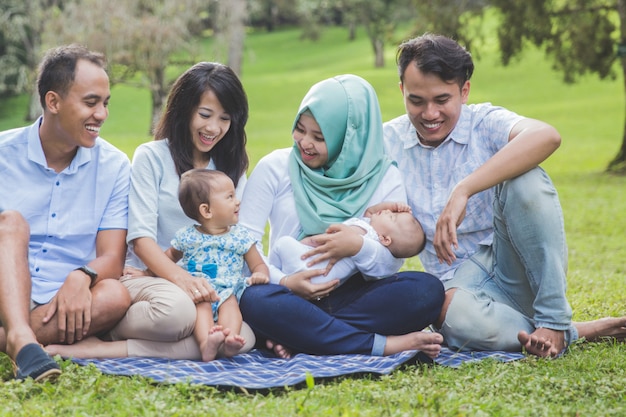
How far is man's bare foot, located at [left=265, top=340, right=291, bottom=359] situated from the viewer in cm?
444

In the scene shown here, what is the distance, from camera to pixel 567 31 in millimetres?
15250

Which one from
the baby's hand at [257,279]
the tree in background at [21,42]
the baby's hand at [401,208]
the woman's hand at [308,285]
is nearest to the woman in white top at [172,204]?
the baby's hand at [257,279]

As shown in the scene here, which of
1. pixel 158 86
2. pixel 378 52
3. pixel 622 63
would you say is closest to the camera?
pixel 622 63

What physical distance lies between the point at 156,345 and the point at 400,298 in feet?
4.10

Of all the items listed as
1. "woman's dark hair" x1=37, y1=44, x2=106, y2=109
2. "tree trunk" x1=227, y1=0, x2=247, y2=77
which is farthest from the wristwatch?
"tree trunk" x1=227, y1=0, x2=247, y2=77

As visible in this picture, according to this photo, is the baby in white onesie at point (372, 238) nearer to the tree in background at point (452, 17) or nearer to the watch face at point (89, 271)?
the watch face at point (89, 271)

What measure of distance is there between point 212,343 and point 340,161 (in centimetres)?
121

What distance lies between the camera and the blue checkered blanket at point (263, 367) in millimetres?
3922

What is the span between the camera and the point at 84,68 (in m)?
4.50

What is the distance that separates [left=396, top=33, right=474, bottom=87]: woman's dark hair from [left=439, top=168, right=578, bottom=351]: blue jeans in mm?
658

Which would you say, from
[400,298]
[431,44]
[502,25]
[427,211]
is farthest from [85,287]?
[502,25]

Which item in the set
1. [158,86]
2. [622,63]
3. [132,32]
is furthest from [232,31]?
[622,63]

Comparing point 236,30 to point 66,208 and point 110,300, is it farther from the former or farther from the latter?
point 110,300

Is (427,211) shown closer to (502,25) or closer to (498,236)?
(498,236)
